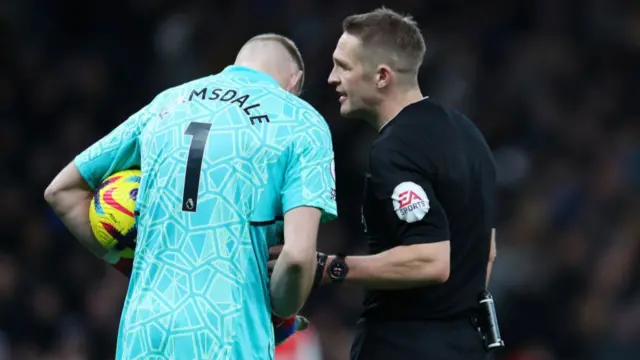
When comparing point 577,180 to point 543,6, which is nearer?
point 577,180

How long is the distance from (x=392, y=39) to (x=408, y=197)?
68 cm

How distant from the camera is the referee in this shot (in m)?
4.31

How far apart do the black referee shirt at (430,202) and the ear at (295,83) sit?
35 cm

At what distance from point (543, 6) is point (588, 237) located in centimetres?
234

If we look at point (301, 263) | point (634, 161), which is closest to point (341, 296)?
point (634, 161)

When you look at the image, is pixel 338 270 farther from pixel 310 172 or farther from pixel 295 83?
pixel 295 83

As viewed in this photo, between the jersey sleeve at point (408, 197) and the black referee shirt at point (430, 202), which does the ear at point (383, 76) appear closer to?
the black referee shirt at point (430, 202)

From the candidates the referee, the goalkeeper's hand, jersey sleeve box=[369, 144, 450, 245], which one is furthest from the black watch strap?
jersey sleeve box=[369, 144, 450, 245]

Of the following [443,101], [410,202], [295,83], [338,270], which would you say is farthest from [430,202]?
[443,101]

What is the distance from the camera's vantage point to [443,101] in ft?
31.1

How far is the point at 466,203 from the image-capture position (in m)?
4.49

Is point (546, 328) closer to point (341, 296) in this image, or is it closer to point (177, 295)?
point (341, 296)

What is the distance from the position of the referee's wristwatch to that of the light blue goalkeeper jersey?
313mm

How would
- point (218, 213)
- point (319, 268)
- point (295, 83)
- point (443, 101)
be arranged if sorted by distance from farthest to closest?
1. point (443, 101)
2. point (295, 83)
3. point (319, 268)
4. point (218, 213)
